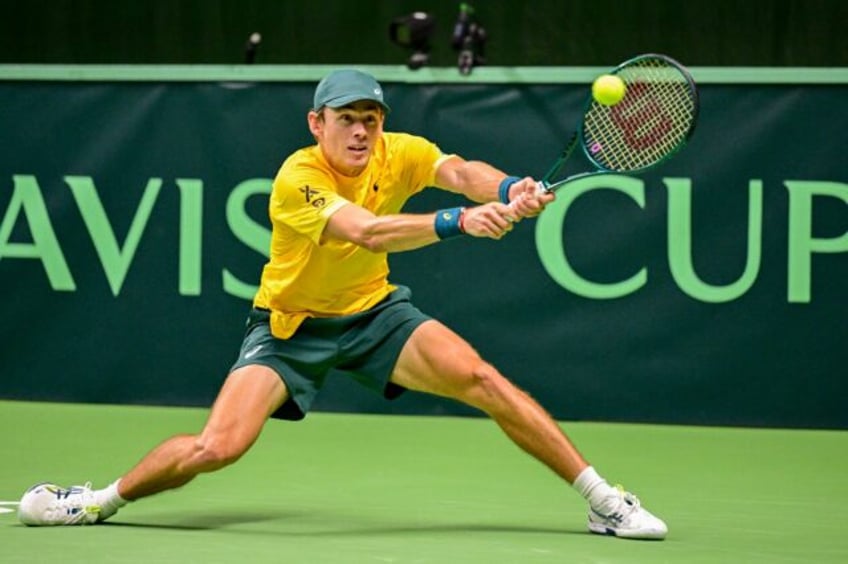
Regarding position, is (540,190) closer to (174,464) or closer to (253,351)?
(253,351)

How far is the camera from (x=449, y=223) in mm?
5922

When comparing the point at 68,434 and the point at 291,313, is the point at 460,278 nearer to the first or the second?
the point at 68,434

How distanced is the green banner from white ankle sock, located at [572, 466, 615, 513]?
3.07 meters

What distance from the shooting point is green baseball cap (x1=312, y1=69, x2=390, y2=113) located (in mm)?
6398

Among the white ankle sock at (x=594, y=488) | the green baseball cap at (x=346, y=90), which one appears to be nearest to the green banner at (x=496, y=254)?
the green baseball cap at (x=346, y=90)

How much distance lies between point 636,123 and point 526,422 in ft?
4.07

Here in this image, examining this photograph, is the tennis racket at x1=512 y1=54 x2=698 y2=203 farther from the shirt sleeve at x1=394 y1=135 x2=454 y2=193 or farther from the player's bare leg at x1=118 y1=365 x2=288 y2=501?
the player's bare leg at x1=118 y1=365 x2=288 y2=501

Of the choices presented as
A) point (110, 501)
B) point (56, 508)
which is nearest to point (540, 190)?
point (110, 501)

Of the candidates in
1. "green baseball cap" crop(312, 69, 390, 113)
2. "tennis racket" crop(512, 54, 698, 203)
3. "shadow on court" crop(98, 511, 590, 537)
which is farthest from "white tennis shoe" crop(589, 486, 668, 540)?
"green baseball cap" crop(312, 69, 390, 113)

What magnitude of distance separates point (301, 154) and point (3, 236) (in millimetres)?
3518

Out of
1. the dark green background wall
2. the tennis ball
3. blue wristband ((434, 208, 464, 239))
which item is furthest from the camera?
the dark green background wall

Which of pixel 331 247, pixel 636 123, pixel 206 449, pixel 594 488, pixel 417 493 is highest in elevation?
pixel 636 123

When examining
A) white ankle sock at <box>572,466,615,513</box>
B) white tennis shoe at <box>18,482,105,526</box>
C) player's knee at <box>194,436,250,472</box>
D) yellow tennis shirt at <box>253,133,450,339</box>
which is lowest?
white tennis shoe at <box>18,482,105,526</box>

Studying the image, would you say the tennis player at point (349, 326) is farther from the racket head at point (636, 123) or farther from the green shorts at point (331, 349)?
the racket head at point (636, 123)
